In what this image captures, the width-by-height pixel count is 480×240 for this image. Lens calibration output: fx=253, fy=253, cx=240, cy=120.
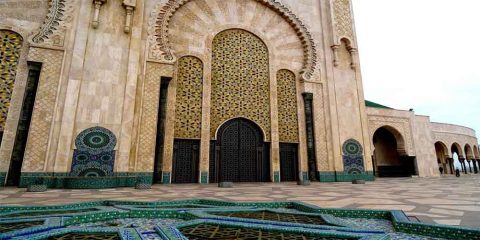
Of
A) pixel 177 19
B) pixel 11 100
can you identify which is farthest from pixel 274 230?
pixel 177 19

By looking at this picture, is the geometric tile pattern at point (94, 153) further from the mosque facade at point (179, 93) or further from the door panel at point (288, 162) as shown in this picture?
the door panel at point (288, 162)

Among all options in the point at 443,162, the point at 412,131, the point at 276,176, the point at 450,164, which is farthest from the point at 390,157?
the point at 276,176

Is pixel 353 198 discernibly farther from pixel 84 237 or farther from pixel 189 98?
pixel 189 98

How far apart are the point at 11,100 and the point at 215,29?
487 centimetres

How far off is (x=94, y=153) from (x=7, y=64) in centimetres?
252

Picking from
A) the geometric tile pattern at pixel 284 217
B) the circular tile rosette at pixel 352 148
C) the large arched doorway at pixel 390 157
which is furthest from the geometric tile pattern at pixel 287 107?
the large arched doorway at pixel 390 157

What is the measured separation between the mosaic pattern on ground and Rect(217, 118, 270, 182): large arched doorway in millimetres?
4310

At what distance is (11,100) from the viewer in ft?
16.4

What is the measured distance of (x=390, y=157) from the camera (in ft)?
41.1

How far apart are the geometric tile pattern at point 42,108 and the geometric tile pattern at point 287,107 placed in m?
5.37

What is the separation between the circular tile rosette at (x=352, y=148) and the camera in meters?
7.42

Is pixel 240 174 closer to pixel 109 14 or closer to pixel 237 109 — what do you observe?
pixel 237 109

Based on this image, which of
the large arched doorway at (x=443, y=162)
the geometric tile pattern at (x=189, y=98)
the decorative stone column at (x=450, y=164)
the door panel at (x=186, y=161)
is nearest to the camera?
the door panel at (x=186, y=161)

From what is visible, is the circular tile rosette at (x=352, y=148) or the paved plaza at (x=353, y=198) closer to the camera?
the paved plaza at (x=353, y=198)
